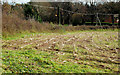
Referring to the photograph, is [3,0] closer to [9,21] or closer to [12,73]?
[9,21]

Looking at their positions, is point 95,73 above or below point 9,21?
below

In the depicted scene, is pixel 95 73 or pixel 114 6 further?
pixel 114 6

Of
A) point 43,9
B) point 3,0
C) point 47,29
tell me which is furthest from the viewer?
point 43,9

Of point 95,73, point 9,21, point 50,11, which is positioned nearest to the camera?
point 95,73

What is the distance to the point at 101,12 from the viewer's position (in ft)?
122

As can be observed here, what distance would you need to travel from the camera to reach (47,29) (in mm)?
17859

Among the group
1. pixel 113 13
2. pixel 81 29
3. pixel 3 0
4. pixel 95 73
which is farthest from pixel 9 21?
pixel 113 13

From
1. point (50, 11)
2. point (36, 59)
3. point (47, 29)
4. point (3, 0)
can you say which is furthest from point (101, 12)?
point (36, 59)

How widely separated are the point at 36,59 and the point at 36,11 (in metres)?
22.7

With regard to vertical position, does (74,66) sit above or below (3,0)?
below

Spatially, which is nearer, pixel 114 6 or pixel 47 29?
pixel 47 29

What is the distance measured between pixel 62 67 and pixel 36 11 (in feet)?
77.2

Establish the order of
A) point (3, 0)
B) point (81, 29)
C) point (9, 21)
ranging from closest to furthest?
point (9, 21) < point (3, 0) < point (81, 29)

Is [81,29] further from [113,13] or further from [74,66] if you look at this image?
[74,66]
